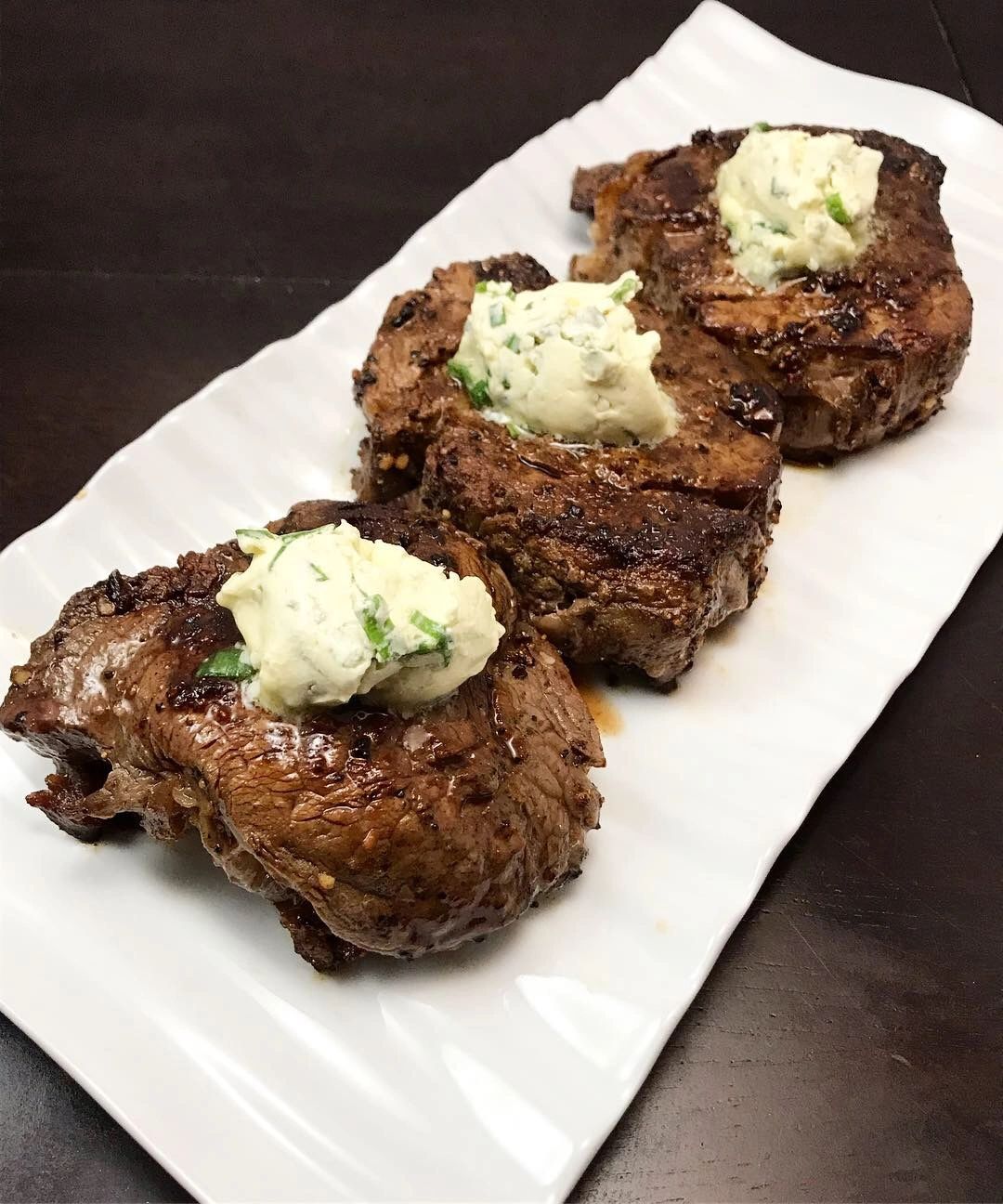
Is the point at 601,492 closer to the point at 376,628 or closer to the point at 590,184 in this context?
the point at 376,628

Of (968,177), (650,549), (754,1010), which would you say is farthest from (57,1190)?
(968,177)

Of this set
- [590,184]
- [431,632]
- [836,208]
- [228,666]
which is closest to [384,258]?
[590,184]

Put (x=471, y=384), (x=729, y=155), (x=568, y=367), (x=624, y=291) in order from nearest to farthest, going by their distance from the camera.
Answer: (x=568, y=367) < (x=624, y=291) < (x=471, y=384) < (x=729, y=155)

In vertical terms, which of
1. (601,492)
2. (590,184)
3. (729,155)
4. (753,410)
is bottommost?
(601,492)

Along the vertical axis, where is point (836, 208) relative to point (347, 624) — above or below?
above

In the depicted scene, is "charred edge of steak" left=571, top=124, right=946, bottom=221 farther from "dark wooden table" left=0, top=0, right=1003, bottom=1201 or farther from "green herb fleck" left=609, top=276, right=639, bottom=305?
"dark wooden table" left=0, top=0, right=1003, bottom=1201

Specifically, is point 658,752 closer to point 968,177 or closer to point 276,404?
Answer: point 276,404
